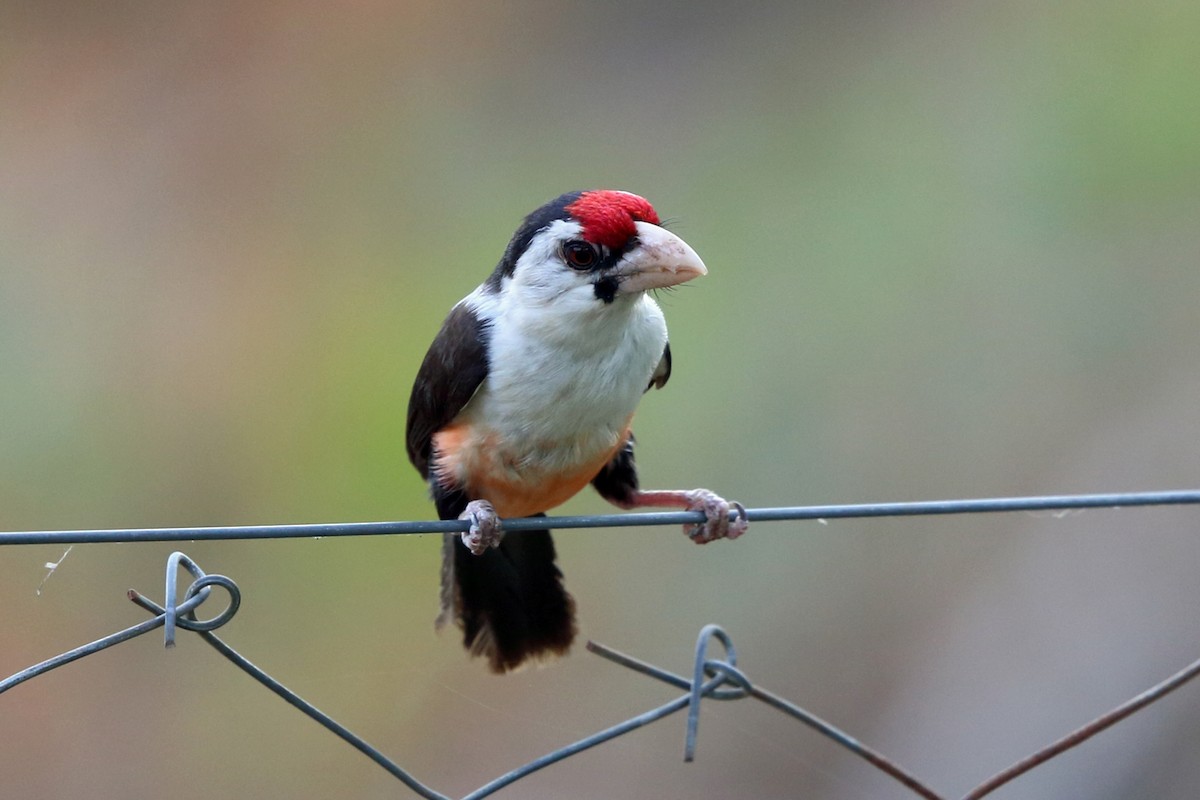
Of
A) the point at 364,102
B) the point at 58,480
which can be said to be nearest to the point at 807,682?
the point at 58,480

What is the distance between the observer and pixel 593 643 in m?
2.31

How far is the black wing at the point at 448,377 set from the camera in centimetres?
300

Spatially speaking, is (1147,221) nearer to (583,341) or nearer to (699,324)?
(699,324)

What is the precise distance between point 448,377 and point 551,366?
0.29m

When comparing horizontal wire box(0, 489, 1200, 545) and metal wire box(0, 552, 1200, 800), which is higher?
horizontal wire box(0, 489, 1200, 545)

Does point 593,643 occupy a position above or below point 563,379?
below

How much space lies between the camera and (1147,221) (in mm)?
6398

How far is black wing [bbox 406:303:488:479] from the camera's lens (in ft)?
9.84

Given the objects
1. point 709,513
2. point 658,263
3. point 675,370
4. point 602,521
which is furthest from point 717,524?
A: point 675,370

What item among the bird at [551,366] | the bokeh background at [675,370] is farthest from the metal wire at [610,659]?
the bokeh background at [675,370]

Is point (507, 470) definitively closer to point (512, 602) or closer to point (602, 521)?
point (512, 602)

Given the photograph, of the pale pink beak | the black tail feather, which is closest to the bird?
the pale pink beak

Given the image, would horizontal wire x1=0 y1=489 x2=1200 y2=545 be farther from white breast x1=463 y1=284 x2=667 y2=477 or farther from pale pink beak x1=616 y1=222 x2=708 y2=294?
pale pink beak x1=616 y1=222 x2=708 y2=294

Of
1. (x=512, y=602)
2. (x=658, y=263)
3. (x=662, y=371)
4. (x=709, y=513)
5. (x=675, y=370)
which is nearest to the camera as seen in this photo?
(x=658, y=263)
